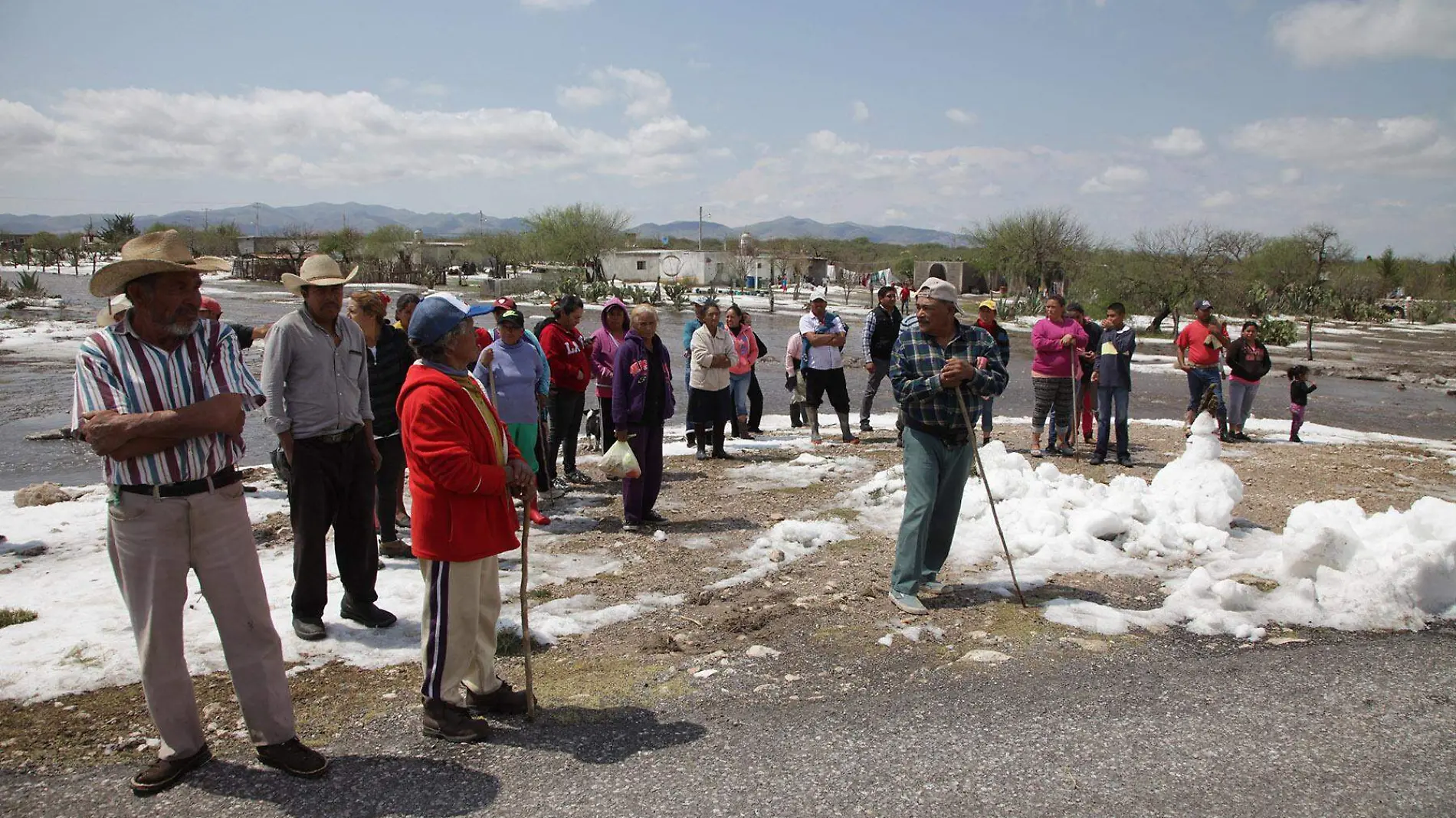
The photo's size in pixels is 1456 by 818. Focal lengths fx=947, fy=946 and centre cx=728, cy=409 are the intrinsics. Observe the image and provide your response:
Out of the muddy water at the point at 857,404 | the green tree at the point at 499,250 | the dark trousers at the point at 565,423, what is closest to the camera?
the dark trousers at the point at 565,423

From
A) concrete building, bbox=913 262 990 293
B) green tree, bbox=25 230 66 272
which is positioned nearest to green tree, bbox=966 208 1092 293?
concrete building, bbox=913 262 990 293

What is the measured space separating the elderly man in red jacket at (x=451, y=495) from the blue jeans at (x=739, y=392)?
8.18 meters

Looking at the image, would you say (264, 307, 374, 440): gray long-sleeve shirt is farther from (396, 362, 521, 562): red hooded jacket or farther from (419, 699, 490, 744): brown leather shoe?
(419, 699, 490, 744): brown leather shoe

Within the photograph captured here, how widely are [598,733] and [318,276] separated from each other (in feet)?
9.42

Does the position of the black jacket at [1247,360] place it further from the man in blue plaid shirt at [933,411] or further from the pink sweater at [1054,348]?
the man in blue plaid shirt at [933,411]

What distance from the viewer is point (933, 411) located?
214 inches

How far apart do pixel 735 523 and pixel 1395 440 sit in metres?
10.9

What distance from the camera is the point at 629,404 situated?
7625 mm

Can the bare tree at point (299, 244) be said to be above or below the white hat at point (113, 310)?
above

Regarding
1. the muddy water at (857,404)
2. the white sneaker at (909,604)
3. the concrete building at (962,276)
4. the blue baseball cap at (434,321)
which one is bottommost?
the white sneaker at (909,604)

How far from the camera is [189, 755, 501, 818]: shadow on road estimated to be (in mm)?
3393

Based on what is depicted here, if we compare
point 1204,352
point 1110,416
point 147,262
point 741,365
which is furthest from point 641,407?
point 1204,352

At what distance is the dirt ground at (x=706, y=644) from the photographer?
4.09 meters

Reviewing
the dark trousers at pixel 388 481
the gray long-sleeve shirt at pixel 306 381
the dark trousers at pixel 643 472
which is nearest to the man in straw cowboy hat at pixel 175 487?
the gray long-sleeve shirt at pixel 306 381
